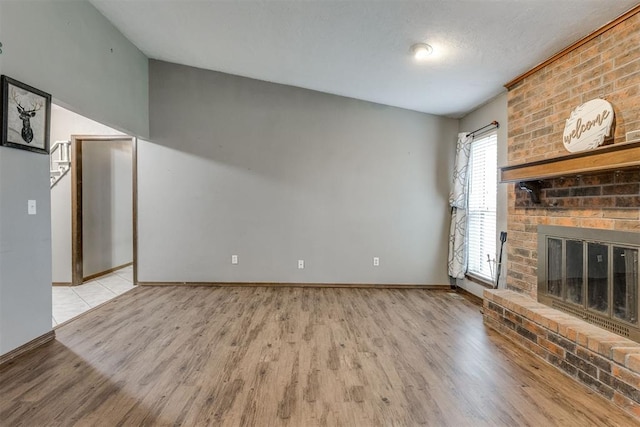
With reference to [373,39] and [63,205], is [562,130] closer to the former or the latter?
[373,39]

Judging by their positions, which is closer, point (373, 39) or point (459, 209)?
point (373, 39)

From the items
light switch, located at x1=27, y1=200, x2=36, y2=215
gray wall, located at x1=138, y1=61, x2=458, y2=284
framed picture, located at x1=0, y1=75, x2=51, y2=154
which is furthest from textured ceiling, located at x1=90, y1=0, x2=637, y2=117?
light switch, located at x1=27, y1=200, x2=36, y2=215

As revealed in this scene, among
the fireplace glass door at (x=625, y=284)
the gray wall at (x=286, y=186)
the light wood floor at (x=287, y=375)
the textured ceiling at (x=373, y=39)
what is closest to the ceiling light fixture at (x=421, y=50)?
the textured ceiling at (x=373, y=39)

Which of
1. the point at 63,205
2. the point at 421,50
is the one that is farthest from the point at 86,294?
the point at 421,50

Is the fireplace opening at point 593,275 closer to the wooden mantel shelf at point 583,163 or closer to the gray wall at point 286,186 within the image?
the wooden mantel shelf at point 583,163

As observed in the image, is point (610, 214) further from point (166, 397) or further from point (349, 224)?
point (166, 397)

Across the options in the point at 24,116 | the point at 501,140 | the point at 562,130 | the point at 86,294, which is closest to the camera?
the point at 24,116

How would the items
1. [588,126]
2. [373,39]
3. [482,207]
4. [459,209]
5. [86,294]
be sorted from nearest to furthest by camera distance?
[588,126]
[373,39]
[482,207]
[86,294]
[459,209]

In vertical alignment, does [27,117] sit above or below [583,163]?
above

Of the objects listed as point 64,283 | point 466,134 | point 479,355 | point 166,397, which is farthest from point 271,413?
point 64,283

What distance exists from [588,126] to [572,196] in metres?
0.54

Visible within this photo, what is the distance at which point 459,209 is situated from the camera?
4.09 m

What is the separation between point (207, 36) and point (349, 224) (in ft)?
9.23

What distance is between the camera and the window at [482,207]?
3.56 m
